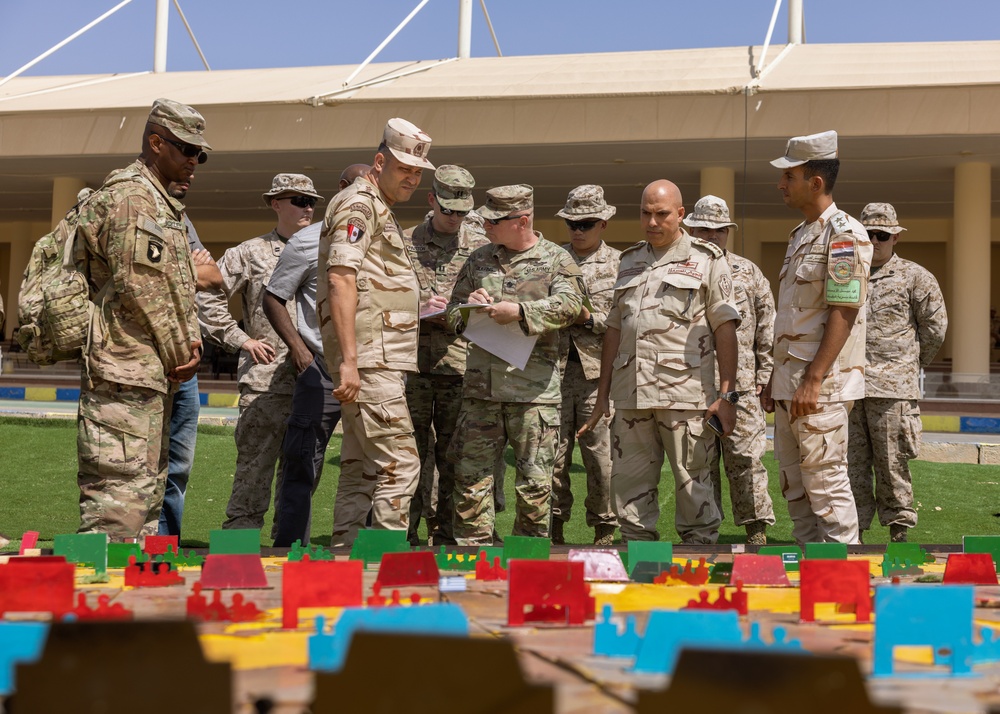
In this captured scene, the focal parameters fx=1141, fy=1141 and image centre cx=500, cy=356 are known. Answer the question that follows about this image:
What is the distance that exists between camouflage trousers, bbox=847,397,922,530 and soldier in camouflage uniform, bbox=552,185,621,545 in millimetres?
1386

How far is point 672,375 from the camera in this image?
15.9 feet

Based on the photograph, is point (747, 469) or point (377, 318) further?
point (747, 469)

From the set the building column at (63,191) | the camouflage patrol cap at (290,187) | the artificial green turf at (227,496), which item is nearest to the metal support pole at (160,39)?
the building column at (63,191)

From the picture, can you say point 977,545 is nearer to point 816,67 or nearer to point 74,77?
point 816,67

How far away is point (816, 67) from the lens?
14648mm

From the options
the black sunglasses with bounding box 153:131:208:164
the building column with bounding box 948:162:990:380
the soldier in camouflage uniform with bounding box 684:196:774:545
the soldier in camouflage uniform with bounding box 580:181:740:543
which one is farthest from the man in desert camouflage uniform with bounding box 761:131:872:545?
the building column with bounding box 948:162:990:380

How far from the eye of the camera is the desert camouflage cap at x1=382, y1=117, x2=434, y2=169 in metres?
4.43

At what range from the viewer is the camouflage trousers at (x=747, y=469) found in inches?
234

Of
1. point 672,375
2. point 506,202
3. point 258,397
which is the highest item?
point 506,202

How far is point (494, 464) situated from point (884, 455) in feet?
7.90

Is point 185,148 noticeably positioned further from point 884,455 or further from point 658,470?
point 884,455

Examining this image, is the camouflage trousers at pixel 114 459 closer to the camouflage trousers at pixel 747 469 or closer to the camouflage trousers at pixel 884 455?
the camouflage trousers at pixel 747 469

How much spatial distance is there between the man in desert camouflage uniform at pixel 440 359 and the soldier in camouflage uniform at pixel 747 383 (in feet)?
4.68

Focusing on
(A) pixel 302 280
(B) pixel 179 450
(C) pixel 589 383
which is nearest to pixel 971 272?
(C) pixel 589 383
